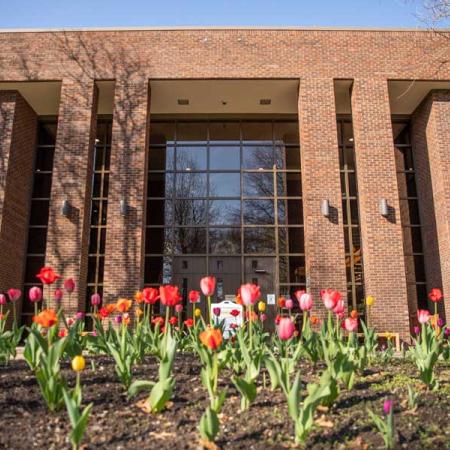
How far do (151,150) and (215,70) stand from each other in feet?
11.4

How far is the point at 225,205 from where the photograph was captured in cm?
1424

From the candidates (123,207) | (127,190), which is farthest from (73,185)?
(123,207)

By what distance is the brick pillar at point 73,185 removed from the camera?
11755 mm

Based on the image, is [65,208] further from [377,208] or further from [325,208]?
[377,208]

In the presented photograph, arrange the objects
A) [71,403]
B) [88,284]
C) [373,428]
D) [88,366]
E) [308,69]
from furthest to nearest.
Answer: [88,284] < [308,69] < [88,366] < [373,428] < [71,403]

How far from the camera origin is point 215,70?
12766 mm

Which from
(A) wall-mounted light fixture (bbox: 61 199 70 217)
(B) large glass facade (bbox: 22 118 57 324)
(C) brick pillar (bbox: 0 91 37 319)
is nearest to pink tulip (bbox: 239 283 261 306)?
(A) wall-mounted light fixture (bbox: 61 199 70 217)

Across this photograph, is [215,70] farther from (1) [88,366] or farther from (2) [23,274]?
(1) [88,366]

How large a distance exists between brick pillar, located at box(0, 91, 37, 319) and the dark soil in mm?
9414

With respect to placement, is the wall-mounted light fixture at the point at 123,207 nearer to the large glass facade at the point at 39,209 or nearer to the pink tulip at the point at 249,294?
the large glass facade at the point at 39,209

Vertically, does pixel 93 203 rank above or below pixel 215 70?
below

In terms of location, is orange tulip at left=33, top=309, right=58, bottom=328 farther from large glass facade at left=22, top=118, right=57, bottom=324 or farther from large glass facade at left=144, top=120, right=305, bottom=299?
large glass facade at left=22, top=118, right=57, bottom=324

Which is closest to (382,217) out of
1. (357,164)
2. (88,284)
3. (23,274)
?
(357,164)

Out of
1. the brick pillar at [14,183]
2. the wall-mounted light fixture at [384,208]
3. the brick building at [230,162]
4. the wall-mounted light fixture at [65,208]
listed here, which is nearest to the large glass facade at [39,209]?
the brick building at [230,162]
